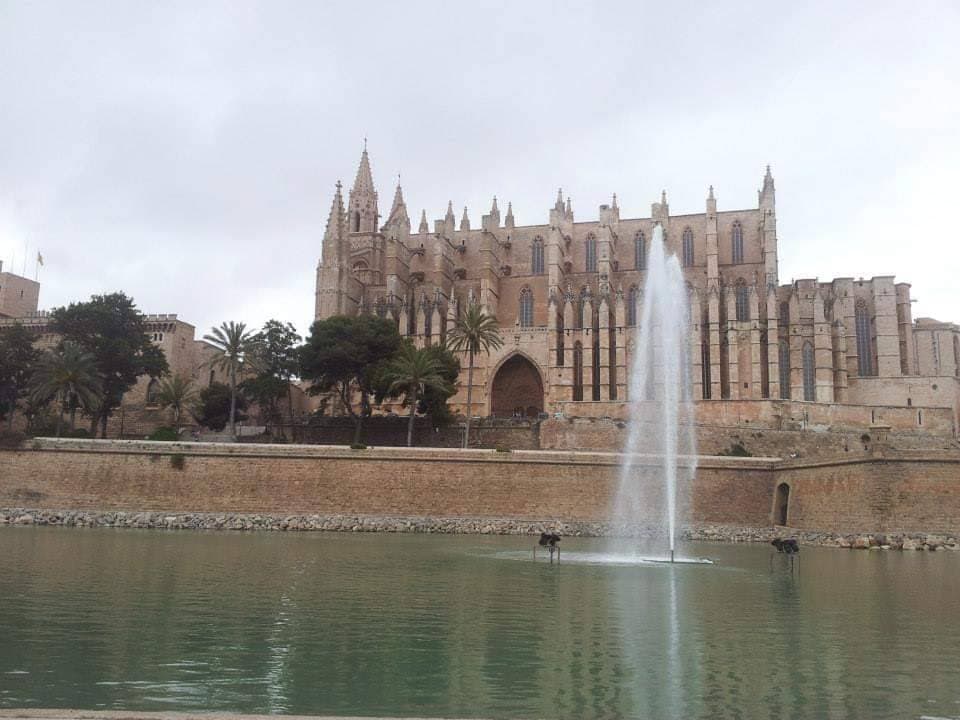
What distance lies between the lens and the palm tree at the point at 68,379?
141 feet

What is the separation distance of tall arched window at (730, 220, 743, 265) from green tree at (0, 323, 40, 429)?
45143mm

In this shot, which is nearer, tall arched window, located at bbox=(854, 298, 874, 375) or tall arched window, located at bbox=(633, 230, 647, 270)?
tall arched window, located at bbox=(854, 298, 874, 375)

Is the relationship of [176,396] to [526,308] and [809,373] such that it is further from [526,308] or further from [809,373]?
[809,373]

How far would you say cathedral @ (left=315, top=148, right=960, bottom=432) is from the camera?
54.3 metres

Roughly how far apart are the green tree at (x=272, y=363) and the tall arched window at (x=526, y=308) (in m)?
17.8

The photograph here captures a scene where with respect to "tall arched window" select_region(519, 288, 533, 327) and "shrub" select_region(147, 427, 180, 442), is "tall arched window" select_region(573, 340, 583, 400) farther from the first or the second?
"shrub" select_region(147, 427, 180, 442)

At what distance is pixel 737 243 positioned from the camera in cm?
6262

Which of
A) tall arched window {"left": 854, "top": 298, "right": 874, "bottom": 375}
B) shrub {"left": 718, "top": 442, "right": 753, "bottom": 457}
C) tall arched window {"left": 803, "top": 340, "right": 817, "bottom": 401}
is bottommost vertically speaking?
shrub {"left": 718, "top": 442, "right": 753, "bottom": 457}

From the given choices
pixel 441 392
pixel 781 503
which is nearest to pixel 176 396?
pixel 441 392

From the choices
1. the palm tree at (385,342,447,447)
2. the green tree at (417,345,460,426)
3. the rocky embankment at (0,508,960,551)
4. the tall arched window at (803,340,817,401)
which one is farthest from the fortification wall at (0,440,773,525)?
the tall arched window at (803,340,817,401)

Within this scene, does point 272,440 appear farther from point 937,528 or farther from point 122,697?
point 122,697

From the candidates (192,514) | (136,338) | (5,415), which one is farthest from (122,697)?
(5,415)

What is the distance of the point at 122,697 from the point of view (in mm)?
7906

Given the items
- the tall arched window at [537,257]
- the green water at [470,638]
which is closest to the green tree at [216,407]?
the tall arched window at [537,257]
